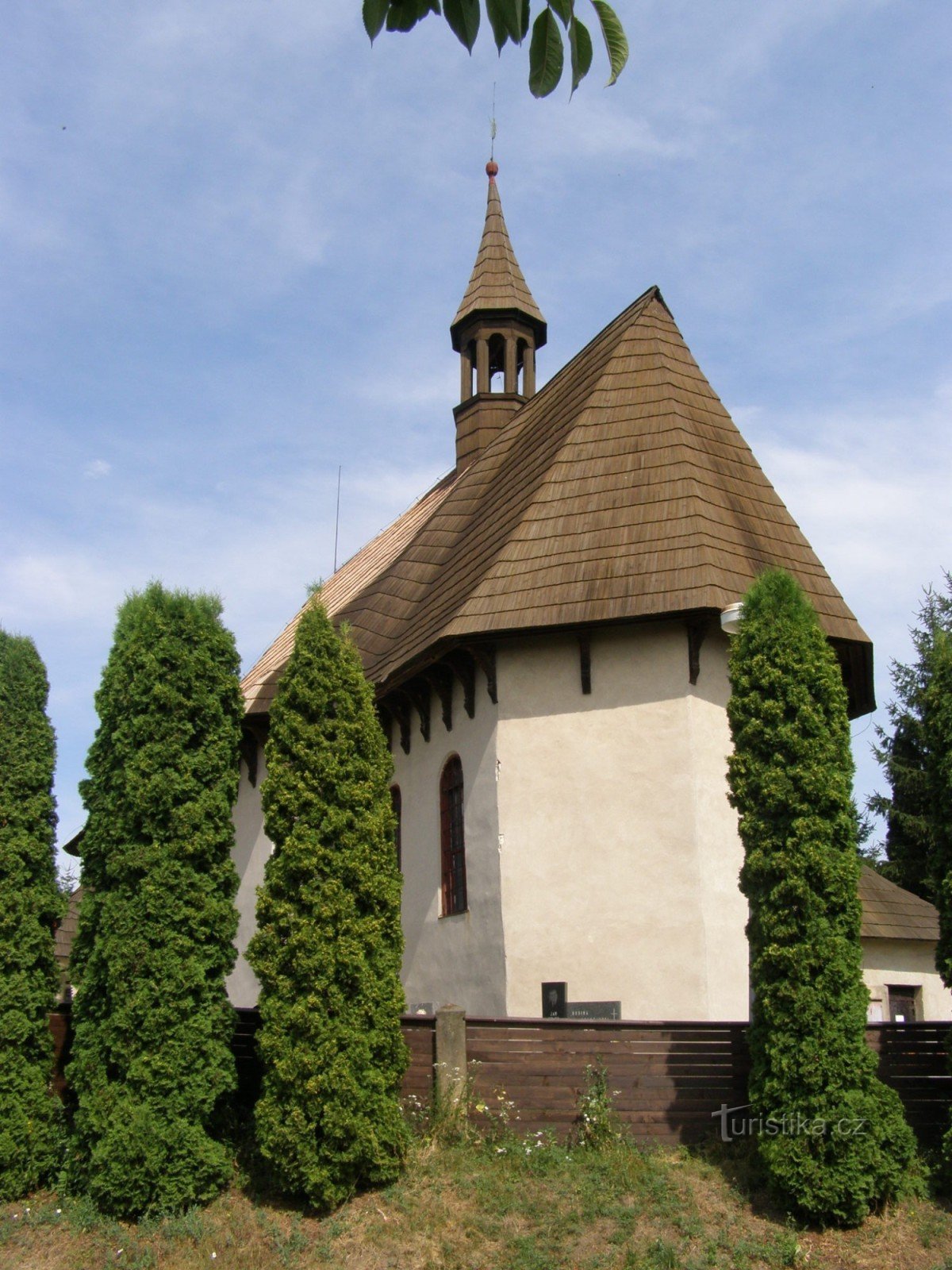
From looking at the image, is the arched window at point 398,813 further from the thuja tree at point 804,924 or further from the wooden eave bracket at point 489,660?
the thuja tree at point 804,924

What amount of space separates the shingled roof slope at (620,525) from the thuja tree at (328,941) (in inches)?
120

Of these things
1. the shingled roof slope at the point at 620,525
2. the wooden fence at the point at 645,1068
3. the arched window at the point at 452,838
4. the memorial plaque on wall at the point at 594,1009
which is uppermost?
the shingled roof slope at the point at 620,525

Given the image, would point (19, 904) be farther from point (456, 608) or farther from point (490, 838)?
point (456, 608)

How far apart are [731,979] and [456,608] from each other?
498 cm

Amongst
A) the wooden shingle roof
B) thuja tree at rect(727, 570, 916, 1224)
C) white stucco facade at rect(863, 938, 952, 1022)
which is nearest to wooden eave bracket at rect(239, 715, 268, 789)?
the wooden shingle roof

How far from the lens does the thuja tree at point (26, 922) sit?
10656 millimetres

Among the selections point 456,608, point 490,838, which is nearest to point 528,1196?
point 490,838

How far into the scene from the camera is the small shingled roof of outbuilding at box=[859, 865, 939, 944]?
17844mm

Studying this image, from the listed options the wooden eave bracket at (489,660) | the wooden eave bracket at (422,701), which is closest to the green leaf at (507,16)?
the wooden eave bracket at (489,660)

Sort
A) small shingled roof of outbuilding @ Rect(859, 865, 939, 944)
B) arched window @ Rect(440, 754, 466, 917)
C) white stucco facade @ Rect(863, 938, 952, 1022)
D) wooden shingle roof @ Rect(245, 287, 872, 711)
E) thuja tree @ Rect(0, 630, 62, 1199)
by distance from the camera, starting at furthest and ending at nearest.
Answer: white stucco facade @ Rect(863, 938, 952, 1022) → small shingled roof of outbuilding @ Rect(859, 865, 939, 944) → arched window @ Rect(440, 754, 466, 917) → wooden shingle roof @ Rect(245, 287, 872, 711) → thuja tree @ Rect(0, 630, 62, 1199)

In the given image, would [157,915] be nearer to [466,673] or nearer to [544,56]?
[466,673]

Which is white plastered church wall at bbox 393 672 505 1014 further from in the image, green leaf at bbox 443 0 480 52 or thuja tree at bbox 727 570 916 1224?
green leaf at bbox 443 0 480 52

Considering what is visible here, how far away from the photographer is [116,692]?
36.9ft

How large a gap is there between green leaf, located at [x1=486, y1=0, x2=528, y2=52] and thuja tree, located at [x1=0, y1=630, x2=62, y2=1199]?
9.56 metres
